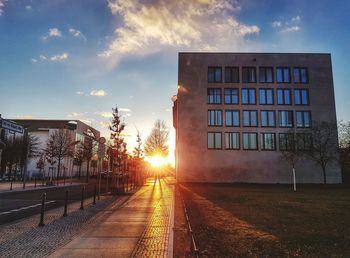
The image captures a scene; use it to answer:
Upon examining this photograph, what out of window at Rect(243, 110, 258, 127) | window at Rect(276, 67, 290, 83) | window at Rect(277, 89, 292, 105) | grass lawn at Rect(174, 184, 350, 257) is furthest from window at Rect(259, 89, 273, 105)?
grass lawn at Rect(174, 184, 350, 257)

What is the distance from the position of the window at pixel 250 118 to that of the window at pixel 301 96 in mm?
6560

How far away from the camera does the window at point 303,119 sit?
42500 millimetres

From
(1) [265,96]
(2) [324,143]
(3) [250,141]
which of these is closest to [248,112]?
(1) [265,96]

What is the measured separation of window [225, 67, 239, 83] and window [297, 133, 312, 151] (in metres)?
12.1

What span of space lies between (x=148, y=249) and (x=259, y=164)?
122 feet

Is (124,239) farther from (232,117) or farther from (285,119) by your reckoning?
(285,119)

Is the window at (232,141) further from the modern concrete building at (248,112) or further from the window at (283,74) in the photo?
the window at (283,74)

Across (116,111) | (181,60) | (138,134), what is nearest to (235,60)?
(181,60)

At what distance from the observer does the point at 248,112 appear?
140 ft

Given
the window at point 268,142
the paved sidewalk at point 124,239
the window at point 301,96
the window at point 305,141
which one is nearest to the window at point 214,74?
the window at point 268,142

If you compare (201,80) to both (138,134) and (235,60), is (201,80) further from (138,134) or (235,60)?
(138,134)

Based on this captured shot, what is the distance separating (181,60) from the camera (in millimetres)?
43750

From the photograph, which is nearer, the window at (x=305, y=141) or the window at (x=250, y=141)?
the window at (x=305, y=141)

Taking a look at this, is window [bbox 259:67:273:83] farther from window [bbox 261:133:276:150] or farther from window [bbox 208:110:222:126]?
window [bbox 261:133:276:150]
